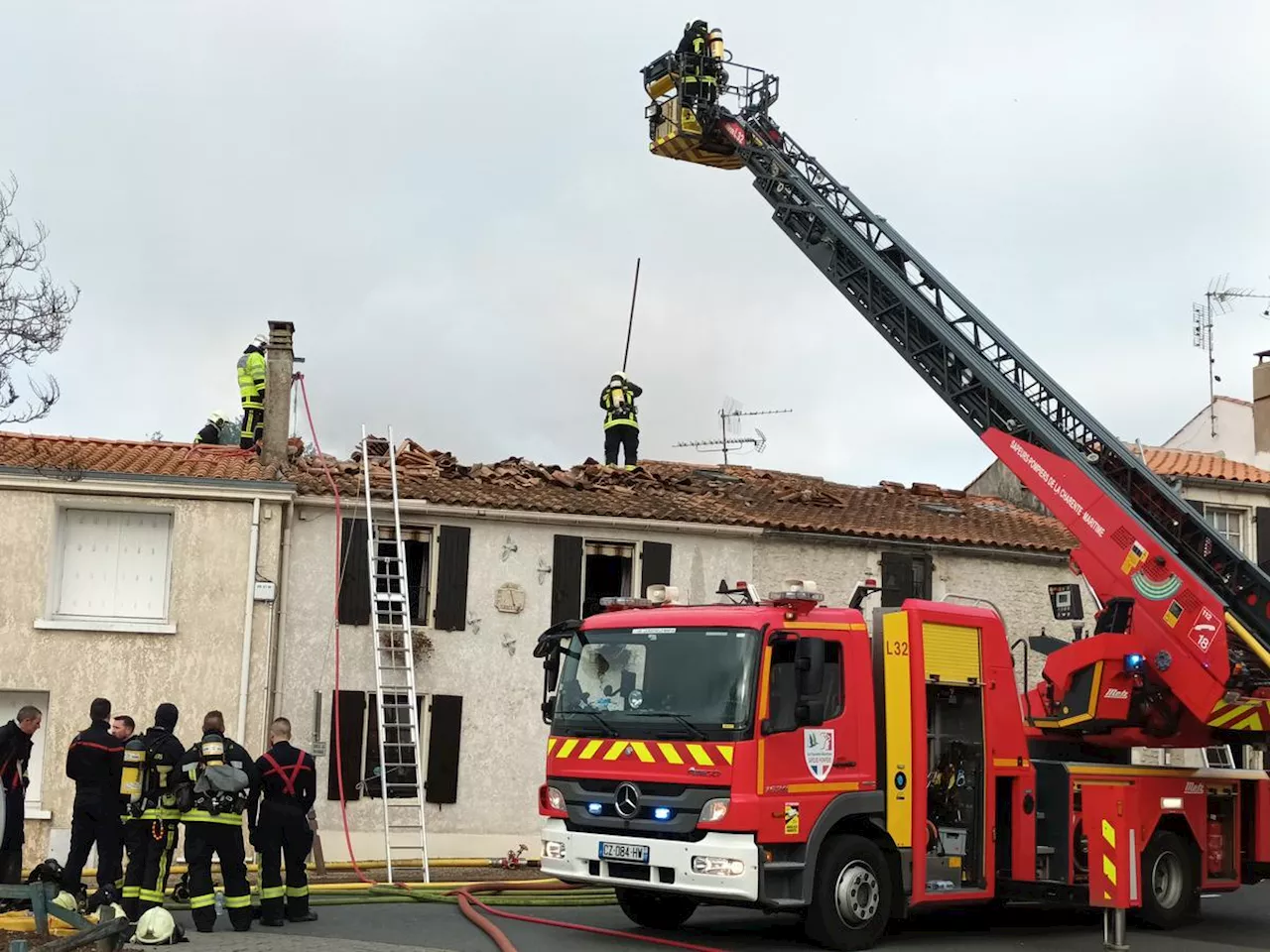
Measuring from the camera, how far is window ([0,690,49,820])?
54.7ft

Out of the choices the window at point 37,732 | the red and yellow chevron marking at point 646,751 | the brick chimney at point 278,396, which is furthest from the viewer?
the brick chimney at point 278,396

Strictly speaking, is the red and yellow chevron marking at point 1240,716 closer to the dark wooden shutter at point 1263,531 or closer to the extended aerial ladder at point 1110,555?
the extended aerial ladder at point 1110,555

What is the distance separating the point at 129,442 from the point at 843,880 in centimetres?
1316

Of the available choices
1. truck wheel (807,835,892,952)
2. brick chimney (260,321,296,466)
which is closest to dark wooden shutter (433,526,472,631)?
brick chimney (260,321,296,466)

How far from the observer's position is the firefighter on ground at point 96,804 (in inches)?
451

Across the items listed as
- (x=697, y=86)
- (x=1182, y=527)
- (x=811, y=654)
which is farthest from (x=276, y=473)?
(x=1182, y=527)

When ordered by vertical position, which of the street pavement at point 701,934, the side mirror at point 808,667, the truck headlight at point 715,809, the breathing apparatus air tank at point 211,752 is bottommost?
the street pavement at point 701,934

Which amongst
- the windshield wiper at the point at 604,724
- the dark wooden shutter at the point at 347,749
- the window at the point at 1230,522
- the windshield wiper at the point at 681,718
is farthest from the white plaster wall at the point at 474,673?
the window at the point at 1230,522

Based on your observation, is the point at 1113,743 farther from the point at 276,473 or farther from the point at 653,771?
the point at 276,473

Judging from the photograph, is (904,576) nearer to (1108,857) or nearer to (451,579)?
(451,579)

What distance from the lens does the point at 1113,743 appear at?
1284cm

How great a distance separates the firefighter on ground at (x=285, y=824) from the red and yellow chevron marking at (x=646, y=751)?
227cm

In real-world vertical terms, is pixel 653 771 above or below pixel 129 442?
below

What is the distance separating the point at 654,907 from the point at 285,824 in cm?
313
